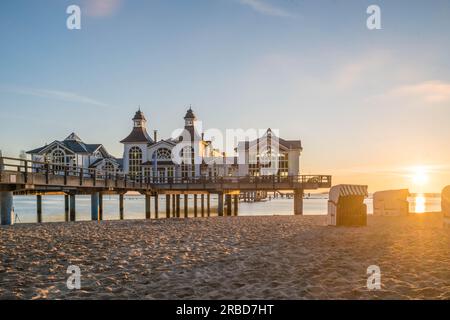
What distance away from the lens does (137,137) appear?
45875 millimetres

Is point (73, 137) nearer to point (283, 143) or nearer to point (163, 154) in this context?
point (163, 154)

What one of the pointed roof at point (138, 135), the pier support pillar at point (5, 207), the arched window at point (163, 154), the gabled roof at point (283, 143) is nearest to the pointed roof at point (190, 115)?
the pointed roof at point (138, 135)

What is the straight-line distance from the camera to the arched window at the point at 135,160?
147ft

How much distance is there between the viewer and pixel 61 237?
1333 cm

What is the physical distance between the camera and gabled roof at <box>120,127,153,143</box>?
148 feet

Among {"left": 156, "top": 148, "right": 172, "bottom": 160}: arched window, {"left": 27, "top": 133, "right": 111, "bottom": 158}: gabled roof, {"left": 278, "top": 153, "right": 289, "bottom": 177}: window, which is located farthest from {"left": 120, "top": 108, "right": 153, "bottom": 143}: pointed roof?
{"left": 278, "top": 153, "right": 289, "bottom": 177}: window

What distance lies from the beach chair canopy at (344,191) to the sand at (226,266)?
454 centimetres

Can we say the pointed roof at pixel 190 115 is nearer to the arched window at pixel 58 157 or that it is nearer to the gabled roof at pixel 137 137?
the gabled roof at pixel 137 137

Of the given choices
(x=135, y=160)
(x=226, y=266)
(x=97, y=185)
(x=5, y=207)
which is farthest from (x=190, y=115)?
(x=226, y=266)

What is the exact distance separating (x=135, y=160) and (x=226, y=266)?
38918 mm
